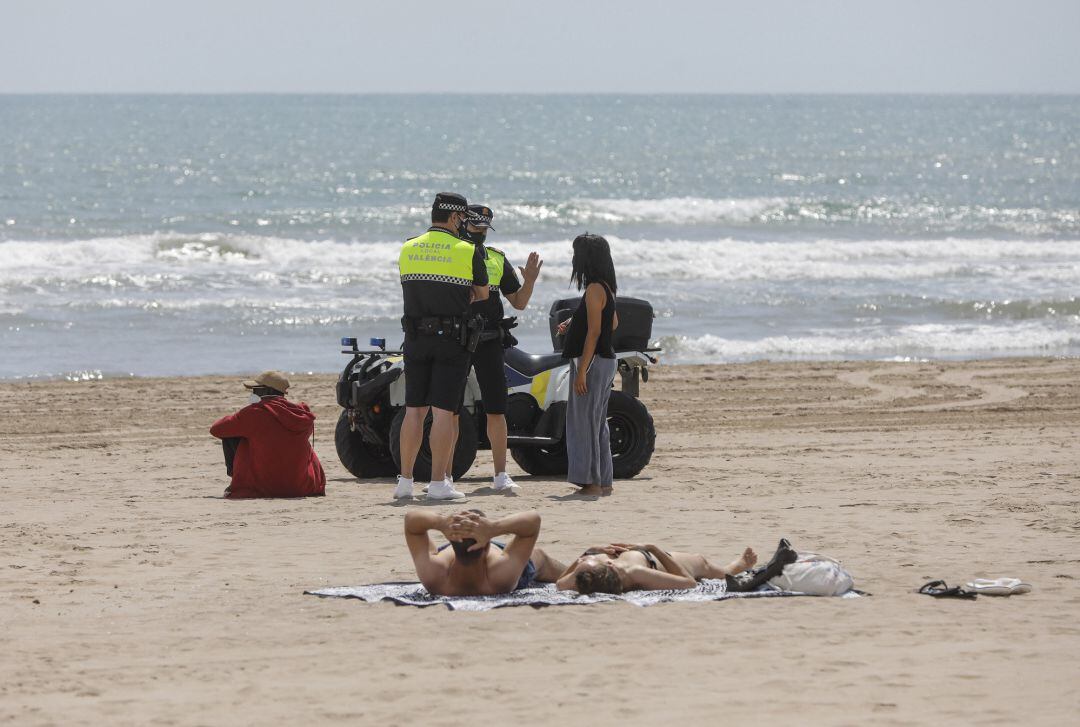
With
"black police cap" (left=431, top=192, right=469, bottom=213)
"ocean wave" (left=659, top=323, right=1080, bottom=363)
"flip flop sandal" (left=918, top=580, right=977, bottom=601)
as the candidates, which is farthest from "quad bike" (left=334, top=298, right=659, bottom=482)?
"ocean wave" (left=659, top=323, right=1080, bottom=363)

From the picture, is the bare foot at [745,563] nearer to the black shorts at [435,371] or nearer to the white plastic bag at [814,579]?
the white plastic bag at [814,579]

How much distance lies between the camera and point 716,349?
17172mm

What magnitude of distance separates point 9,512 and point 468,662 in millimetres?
4089

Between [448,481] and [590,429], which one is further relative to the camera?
[590,429]

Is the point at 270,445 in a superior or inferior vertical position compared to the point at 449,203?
inferior

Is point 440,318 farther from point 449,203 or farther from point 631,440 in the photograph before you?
point 631,440

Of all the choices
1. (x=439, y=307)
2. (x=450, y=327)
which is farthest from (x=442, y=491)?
(x=439, y=307)

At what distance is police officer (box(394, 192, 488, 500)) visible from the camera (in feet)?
29.0

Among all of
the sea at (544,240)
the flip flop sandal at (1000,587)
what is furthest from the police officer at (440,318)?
the sea at (544,240)

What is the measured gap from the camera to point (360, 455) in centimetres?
1006

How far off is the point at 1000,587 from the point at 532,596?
195 cm

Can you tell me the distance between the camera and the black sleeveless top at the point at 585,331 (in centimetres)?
915

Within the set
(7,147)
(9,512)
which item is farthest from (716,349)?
(7,147)

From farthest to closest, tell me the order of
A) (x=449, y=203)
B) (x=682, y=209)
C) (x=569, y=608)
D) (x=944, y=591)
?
(x=682, y=209)
(x=449, y=203)
(x=944, y=591)
(x=569, y=608)
